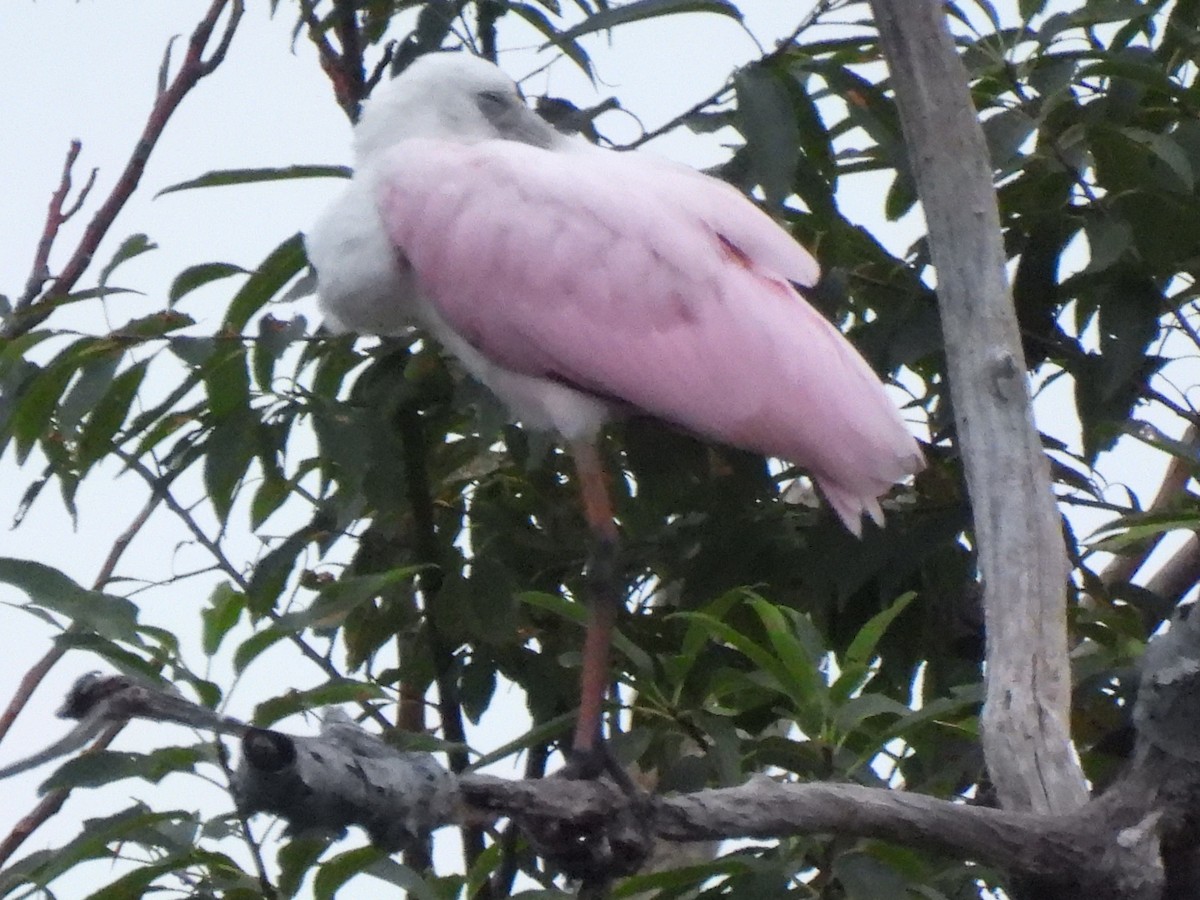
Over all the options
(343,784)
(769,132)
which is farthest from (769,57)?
(343,784)

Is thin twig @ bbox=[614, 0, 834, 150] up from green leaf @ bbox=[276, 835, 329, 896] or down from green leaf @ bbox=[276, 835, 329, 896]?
up

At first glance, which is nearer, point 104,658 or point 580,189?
point 104,658

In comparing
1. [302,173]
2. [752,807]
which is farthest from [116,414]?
[752,807]

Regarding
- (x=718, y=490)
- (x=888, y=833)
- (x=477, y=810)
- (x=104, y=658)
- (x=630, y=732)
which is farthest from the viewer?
(x=718, y=490)

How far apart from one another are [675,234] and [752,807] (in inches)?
48.0

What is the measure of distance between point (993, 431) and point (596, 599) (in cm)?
63

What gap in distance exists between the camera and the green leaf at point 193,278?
266cm

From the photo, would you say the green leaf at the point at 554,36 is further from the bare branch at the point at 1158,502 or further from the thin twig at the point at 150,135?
the bare branch at the point at 1158,502

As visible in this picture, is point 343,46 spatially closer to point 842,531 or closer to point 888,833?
point 842,531

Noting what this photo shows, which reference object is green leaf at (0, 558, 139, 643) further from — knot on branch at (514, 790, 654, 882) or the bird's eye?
the bird's eye

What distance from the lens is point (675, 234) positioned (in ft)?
9.18

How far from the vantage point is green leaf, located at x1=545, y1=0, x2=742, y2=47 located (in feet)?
8.04

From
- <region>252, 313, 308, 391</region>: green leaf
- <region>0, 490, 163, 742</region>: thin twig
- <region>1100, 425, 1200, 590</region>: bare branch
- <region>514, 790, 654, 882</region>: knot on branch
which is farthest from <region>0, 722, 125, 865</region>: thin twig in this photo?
<region>1100, 425, 1200, 590</region>: bare branch

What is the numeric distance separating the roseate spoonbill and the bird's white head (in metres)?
0.01
